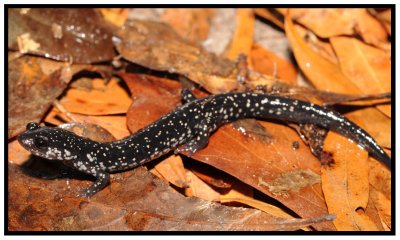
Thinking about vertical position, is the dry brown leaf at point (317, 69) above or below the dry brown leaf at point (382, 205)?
above

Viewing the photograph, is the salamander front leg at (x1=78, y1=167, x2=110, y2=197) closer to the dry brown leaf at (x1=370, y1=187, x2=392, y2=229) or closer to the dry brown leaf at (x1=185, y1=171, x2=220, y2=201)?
the dry brown leaf at (x1=185, y1=171, x2=220, y2=201)

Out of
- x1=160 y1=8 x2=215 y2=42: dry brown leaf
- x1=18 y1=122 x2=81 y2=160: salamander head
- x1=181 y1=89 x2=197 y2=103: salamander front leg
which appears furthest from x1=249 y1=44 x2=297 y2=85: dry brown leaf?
x1=18 y1=122 x2=81 y2=160: salamander head

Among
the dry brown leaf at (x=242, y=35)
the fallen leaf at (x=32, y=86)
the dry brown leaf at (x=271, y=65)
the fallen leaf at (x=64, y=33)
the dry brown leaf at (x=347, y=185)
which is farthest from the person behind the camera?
the dry brown leaf at (x=242, y=35)

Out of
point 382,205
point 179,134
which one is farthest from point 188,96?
point 382,205

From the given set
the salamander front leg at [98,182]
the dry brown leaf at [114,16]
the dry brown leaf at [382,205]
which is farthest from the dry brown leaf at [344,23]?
the salamander front leg at [98,182]

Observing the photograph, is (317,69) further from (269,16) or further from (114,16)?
(114,16)

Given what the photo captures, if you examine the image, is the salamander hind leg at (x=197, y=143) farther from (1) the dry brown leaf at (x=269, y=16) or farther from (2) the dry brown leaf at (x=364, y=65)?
(1) the dry brown leaf at (x=269, y=16)
